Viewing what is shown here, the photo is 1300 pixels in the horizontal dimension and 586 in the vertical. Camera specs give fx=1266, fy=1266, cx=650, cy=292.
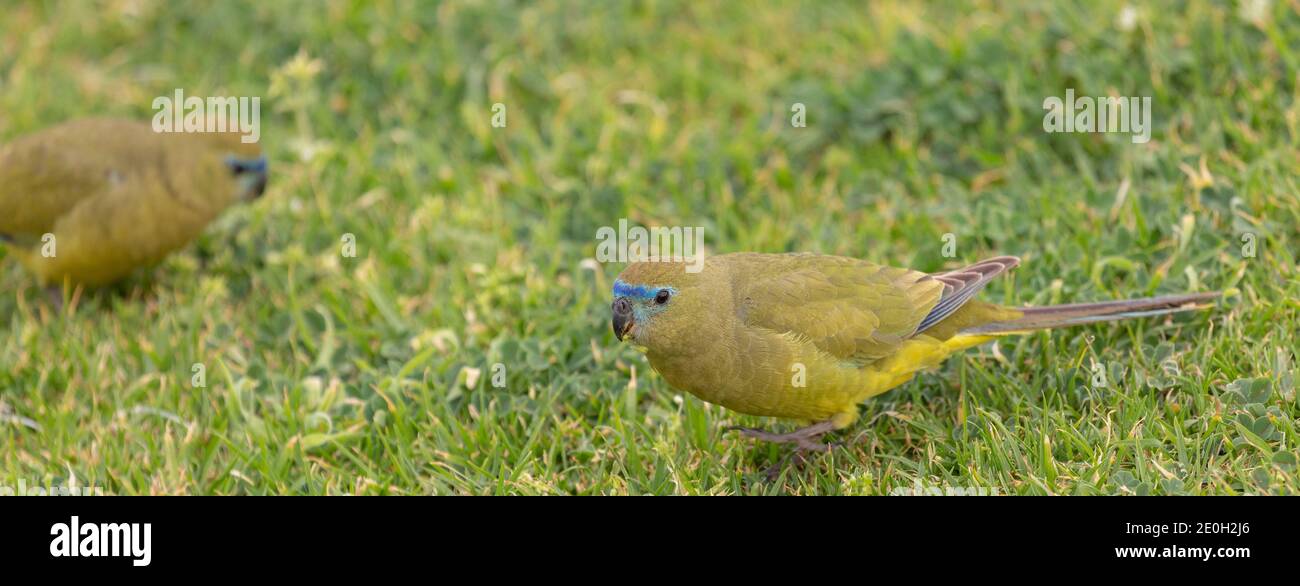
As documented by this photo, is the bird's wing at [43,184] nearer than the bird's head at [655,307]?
No

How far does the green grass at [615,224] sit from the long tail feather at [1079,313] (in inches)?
6.2

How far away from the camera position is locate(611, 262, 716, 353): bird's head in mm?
3893

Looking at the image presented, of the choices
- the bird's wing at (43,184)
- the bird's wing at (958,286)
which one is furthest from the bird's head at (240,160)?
the bird's wing at (958,286)

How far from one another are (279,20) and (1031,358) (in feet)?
14.9

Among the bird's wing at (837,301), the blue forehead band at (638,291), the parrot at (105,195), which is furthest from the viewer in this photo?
the parrot at (105,195)

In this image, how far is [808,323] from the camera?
402 cm

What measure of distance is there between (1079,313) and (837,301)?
796mm

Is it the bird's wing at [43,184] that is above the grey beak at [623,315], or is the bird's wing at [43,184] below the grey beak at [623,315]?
above

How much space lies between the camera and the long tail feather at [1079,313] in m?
4.14

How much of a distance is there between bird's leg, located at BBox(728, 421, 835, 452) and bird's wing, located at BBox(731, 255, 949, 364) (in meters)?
0.26

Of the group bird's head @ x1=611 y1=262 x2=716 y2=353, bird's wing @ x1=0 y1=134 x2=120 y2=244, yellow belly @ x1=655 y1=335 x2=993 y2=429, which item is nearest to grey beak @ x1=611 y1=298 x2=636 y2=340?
bird's head @ x1=611 y1=262 x2=716 y2=353

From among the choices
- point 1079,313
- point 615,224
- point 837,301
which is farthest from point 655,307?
point 615,224

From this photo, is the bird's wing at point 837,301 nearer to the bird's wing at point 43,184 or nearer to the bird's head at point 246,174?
the bird's head at point 246,174

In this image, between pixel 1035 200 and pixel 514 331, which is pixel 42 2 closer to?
pixel 514 331
